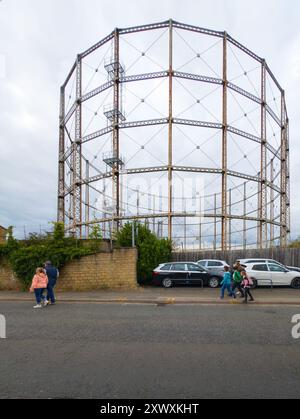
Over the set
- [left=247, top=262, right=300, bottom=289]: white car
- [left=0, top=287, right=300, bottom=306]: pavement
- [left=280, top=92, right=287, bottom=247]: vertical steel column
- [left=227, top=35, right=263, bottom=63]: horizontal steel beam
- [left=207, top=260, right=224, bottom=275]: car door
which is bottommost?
[left=0, top=287, right=300, bottom=306]: pavement

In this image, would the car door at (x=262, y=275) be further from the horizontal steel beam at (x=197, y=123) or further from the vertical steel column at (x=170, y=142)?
the horizontal steel beam at (x=197, y=123)

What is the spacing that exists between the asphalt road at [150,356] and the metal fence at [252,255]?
48.5 feet

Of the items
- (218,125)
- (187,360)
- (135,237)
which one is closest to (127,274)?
(135,237)

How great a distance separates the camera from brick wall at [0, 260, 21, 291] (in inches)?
767

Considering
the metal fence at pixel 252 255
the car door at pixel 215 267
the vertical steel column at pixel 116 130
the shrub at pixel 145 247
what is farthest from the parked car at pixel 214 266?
the vertical steel column at pixel 116 130

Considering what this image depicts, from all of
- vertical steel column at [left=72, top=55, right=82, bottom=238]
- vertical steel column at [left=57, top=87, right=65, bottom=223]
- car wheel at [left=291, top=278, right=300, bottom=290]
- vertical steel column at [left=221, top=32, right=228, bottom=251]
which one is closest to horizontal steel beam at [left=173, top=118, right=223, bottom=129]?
vertical steel column at [left=221, top=32, right=228, bottom=251]

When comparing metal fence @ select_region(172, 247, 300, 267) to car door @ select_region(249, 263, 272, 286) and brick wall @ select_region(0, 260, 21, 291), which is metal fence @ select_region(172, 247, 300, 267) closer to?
car door @ select_region(249, 263, 272, 286)

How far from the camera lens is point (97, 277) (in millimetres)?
18797

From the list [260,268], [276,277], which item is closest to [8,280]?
[260,268]

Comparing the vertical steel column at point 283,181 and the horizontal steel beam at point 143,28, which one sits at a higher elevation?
the horizontal steel beam at point 143,28

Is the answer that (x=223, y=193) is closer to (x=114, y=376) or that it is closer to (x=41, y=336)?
(x=41, y=336)

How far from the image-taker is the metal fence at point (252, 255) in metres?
25.2

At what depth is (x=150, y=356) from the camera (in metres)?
6.68
